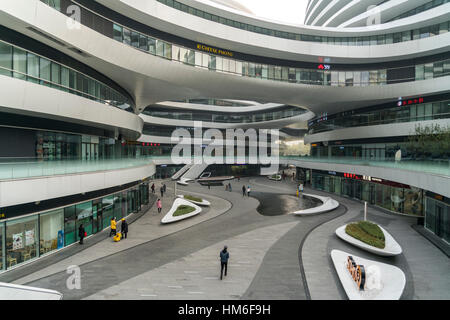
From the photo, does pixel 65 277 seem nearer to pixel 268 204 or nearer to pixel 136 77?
pixel 136 77

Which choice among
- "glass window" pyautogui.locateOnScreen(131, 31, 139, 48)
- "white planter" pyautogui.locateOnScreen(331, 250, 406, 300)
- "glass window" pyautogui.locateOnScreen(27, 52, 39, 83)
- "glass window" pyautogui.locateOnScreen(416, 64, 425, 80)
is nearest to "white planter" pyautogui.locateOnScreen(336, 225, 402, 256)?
"white planter" pyautogui.locateOnScreen(331, 250, 406, 300)

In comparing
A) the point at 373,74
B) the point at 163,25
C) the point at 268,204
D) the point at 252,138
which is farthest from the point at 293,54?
the point at 252,138

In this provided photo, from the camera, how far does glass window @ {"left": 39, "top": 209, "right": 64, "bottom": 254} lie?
14250 millimetres

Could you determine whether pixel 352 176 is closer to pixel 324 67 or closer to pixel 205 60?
pixel 324 67

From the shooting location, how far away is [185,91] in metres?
32.0

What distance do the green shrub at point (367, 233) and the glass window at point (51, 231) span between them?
17826 millimetres

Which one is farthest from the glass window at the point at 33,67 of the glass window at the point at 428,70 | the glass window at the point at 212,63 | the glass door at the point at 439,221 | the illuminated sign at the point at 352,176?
the glass window at the point at 428,70

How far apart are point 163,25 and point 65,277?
2259cm

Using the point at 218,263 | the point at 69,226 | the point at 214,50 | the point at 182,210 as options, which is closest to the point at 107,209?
the point at 69,226

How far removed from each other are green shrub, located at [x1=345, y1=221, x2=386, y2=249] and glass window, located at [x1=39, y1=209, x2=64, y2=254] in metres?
17.8

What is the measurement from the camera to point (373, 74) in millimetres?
34250

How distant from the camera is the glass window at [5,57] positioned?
491 inches

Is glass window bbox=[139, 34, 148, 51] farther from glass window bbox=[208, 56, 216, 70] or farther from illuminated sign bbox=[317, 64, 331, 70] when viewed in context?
illuminated sign bbox=[317, 64, 331, 70]

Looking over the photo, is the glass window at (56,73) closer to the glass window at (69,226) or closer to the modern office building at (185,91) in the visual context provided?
the modern office building at (185,91)
